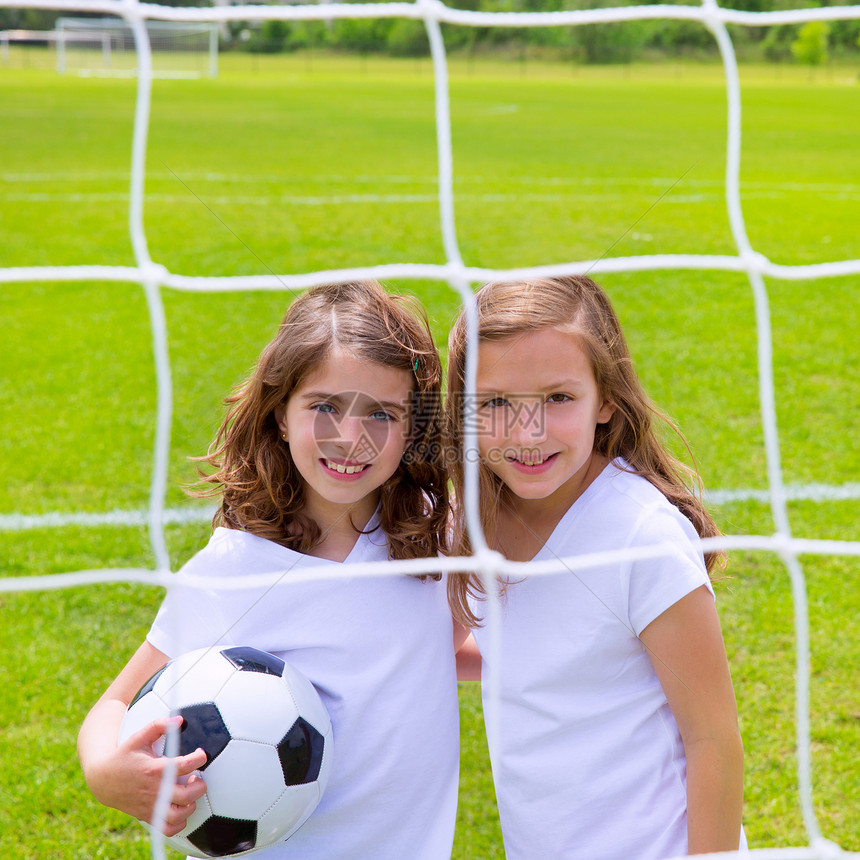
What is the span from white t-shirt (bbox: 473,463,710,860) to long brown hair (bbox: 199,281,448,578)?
0.73ft

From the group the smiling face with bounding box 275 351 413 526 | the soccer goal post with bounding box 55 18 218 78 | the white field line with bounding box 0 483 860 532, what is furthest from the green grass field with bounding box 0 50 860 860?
the soccer goal post with bounding box 55 18 218 78

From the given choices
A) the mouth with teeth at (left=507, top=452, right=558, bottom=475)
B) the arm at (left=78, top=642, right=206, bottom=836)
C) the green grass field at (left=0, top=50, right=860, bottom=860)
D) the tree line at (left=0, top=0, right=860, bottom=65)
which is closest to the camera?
the arm at (left=78, top=642, right=206, bottom=836)

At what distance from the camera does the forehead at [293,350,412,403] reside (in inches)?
54.7

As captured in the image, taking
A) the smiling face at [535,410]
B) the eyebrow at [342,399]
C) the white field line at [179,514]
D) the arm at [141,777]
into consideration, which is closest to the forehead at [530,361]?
the smiling face at [535,410]

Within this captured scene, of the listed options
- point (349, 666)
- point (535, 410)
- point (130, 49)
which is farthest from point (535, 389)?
point (130, 49)

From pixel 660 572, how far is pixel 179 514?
1.93 m

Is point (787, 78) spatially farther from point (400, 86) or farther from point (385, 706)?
point (385, 706)

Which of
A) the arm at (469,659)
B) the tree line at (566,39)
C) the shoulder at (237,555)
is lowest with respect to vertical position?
the arm at (469,659)

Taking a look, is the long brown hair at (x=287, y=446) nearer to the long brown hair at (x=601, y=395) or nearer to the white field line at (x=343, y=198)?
the long brown hair at (x=601, y=395)

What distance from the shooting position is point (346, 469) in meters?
1.38

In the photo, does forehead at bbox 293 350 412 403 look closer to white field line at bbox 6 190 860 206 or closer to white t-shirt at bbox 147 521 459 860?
white t-shirt at bbox 147 521 459 860

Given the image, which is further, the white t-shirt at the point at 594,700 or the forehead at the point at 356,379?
the forehead at the point at 356,379

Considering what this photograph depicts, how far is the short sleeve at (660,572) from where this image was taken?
121cm

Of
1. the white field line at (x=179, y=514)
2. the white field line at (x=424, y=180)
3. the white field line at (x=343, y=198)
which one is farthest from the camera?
the white field line at (x=424, y=180)
